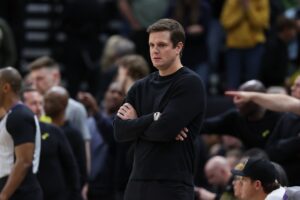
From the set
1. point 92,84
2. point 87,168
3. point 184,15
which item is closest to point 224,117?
point 87,168

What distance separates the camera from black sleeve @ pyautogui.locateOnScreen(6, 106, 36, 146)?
26.8 feet

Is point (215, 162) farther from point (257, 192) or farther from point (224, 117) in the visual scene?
point (257, 192)

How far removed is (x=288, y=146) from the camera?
29.4 ft

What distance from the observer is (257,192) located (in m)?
7.36

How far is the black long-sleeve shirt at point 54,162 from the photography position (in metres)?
9.32

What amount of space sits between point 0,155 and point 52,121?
188 cm

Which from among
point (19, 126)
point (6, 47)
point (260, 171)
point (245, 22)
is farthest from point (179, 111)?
point (245, 22)

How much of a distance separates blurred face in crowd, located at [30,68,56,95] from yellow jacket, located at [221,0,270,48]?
10.5ft

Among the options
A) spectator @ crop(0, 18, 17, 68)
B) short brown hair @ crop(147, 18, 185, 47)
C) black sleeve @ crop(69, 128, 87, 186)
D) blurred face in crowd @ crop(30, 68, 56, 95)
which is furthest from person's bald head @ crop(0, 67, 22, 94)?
spectator @ crop(0, 18, 17, 68)

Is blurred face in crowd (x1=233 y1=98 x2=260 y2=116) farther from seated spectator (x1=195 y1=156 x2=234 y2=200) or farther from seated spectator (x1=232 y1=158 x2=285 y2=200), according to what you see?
seated spectator (x1=232 y1=158 x2=285 y2=200)

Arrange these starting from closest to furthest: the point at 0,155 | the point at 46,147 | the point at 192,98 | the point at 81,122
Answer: the point at 192,98 → the point at 0,155 → the point at 46,147 → the point at 81,122

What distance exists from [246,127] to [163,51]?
298cm

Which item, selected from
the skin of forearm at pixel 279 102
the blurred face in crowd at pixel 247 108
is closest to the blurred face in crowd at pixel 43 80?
the blurred face in crowd at pixel 247 108

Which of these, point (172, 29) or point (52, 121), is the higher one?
point (172, 29)
